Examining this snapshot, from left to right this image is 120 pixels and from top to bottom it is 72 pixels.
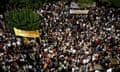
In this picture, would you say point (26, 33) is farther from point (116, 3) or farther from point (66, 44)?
point (116, 3)

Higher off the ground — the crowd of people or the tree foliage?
the tree foliage

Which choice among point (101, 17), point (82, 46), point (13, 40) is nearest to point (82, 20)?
point (101, 17)

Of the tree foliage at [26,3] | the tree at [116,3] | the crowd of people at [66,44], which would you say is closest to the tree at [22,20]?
the crowd of people at [66,44]

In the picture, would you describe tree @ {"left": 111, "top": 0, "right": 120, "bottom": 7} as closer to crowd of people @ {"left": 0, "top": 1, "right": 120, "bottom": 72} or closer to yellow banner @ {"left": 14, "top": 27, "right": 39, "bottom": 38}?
crowd of people @ {"left": 0, "top": 1, "right": 120, "bottom": 72}

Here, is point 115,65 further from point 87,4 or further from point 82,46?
point 87,4

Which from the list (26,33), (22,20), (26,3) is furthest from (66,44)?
(26,3)

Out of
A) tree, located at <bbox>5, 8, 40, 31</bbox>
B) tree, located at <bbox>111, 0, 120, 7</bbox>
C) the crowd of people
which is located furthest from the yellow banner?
tree, located at <bbox>111, 0, 120, 7</bbox>
